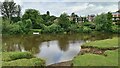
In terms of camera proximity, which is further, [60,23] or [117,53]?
[60,23]

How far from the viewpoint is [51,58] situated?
61.9 feet

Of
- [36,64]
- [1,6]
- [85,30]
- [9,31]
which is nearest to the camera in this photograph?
[36,64]

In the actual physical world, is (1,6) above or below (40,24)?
above

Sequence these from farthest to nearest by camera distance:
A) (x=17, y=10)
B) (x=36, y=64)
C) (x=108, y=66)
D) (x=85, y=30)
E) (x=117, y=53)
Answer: (x=17, y=10), (x=85, y=30), (x=117, y=53), (x=36, y=64), (x=108, y=66)

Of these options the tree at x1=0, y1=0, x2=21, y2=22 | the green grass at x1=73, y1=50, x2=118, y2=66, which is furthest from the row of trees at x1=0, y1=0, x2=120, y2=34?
the green grass at x1=73, y1=50, x2=118, y2=66

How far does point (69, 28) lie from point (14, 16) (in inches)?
539

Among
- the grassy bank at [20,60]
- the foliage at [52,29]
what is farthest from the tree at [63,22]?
the grassy bank at [20,60]

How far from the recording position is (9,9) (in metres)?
52.4

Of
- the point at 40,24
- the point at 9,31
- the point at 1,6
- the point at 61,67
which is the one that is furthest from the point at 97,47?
the point at 1,6

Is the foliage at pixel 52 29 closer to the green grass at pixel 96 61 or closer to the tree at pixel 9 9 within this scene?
the tree at pixel 9 9

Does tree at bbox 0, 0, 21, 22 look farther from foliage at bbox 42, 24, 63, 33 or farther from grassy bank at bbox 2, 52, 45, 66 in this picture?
grassy bank at bbox 2, 52, 45, 66

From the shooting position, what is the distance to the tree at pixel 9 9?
51.0 metres

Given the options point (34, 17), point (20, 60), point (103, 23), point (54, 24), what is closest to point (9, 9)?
point (34, 17)

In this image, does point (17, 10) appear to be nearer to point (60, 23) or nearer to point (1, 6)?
point (1, 6)
